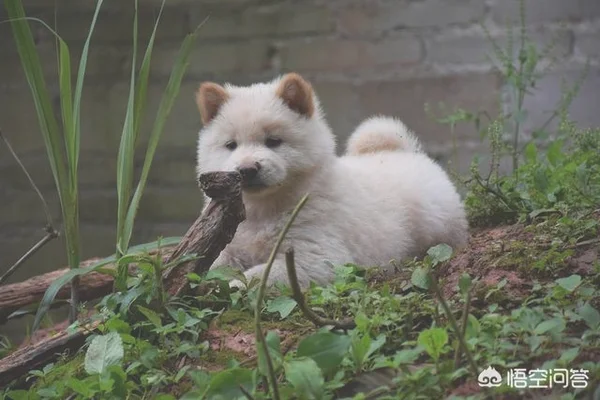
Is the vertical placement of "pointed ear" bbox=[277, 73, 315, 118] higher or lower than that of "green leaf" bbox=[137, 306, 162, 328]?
higher

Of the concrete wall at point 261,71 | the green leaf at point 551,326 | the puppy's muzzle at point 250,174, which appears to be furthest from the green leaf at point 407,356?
the concrete wall at point 261,71

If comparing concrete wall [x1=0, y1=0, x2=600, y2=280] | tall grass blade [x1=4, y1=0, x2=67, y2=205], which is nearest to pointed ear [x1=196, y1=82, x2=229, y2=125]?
tall grass blade [x1=4, y1=0, x2=67, y2=205]

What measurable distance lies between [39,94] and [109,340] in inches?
37.6

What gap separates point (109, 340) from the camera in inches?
86.0

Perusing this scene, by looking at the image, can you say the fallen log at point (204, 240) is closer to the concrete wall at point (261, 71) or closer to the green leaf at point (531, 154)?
the green leaf at point (531, 154)

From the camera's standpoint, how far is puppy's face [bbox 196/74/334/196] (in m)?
2.77

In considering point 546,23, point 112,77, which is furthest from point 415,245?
point 112,77

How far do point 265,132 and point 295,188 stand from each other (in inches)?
8.8

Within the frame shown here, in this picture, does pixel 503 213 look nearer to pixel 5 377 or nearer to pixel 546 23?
pixel 546 23

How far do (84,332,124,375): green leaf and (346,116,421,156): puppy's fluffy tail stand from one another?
1.81 metres

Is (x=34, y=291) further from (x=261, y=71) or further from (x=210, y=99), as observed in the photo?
(x=261, y=71)

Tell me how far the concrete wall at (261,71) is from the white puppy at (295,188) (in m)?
1.68

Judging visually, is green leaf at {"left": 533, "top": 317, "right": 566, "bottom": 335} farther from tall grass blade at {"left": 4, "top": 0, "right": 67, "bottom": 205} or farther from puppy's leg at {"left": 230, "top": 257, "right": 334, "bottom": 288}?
tall grass blade at {"left": 4, "top": 0, "right": 67, "bottom": 205}

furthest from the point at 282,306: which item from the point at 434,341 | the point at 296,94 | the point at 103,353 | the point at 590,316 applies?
the point at 296,94
